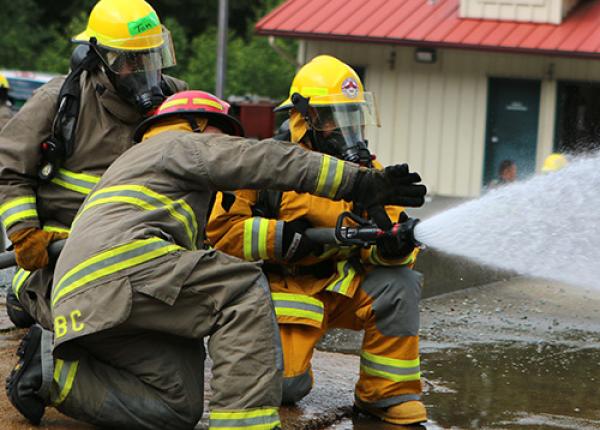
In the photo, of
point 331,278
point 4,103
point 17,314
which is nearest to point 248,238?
point 331,278

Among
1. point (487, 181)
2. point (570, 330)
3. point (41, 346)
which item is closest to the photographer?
point (41, 346)

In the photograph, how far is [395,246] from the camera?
470 centimetres

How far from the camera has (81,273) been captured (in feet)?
13.6

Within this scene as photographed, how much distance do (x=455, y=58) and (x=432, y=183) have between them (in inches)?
72.9

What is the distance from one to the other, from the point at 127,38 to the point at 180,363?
5.18ft

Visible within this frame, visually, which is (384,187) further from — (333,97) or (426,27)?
(426,27)

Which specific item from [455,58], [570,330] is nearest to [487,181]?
[455,58]

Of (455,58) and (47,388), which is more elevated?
(455,58)

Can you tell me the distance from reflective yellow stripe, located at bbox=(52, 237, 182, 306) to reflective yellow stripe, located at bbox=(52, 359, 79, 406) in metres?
0.40

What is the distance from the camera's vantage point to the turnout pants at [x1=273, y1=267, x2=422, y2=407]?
16.5ft

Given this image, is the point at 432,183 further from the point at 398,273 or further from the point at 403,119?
the point at 398,273

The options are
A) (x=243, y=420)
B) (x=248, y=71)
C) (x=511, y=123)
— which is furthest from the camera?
(x=248, y=71)

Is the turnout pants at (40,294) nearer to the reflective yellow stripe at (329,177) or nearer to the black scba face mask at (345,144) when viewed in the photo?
the black scba face mask at (345,144)

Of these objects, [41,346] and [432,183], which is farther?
[432,183]
